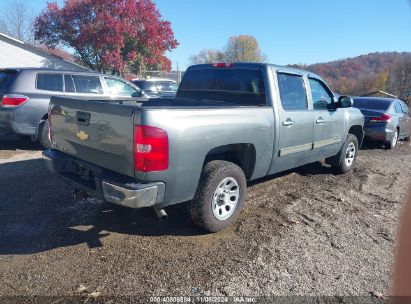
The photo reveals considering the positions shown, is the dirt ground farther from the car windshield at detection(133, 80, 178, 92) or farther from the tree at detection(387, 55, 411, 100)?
the tree at detection(387, 55, 411, 100)

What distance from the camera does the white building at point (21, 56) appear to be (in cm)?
1822

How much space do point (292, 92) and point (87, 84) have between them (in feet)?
18.0

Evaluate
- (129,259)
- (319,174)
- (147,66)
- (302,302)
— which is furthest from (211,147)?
(147,66)

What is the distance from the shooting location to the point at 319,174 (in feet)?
21.4

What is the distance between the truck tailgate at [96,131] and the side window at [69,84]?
4.12 meters

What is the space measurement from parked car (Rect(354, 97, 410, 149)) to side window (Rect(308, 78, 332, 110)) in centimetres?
454

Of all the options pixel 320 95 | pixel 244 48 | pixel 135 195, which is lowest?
pixel 135 195

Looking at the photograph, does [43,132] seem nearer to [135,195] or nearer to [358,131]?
[135,195]

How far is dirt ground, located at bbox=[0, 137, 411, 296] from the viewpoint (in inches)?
117

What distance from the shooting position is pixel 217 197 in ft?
12.8

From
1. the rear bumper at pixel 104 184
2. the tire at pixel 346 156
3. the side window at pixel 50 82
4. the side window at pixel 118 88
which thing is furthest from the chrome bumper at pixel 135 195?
the side window at pixel 118 88

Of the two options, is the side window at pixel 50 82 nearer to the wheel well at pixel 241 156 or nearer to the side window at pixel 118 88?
the side window at pixel 118 88

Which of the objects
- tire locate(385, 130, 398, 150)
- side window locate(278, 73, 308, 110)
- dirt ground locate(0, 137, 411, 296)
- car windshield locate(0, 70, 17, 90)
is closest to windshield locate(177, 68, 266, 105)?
side window locate(278, 73, 308, 110)

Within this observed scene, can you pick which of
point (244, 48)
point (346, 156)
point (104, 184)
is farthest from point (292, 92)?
point (244, 48)
